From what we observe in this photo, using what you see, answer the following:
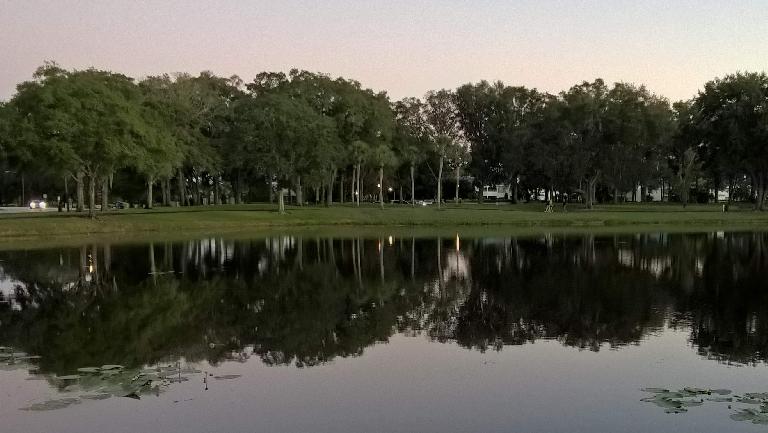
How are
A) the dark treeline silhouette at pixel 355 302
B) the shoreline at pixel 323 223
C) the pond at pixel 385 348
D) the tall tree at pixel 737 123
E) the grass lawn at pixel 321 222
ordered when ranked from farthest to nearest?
1. the tall tree at pixel 737 123
2. the grass lawn at pixel 321 222
3. the shoreline at pixel 323 223
4. the dark treeline silhouette at pixel 355 302
5. the pond at pixel 385 348

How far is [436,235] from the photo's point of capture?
172 feet

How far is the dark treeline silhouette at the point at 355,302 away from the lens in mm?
15898

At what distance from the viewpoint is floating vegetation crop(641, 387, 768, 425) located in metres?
10.5

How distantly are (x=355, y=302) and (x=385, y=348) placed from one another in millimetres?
6167

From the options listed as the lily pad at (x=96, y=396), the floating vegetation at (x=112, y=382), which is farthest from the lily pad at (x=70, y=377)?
the lily pad at (x=96, y=396)

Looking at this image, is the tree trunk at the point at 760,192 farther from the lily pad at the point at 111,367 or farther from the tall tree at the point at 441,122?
the lily pad at the point at 111,367

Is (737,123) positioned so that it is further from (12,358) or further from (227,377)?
(12,358)

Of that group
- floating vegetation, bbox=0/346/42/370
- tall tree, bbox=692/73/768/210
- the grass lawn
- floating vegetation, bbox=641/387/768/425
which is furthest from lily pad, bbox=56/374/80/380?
tall tree, bbox=692/73/768/210

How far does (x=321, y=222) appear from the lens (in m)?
66.3

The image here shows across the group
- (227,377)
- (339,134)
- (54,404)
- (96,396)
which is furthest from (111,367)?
(339,134)

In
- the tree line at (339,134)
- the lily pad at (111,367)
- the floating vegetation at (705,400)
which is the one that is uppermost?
the tree line at (339,134)

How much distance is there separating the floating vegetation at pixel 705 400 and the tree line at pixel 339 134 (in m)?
50.0

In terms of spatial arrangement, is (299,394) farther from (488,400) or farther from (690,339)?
(690,339)

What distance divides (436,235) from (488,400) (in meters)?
40.9
